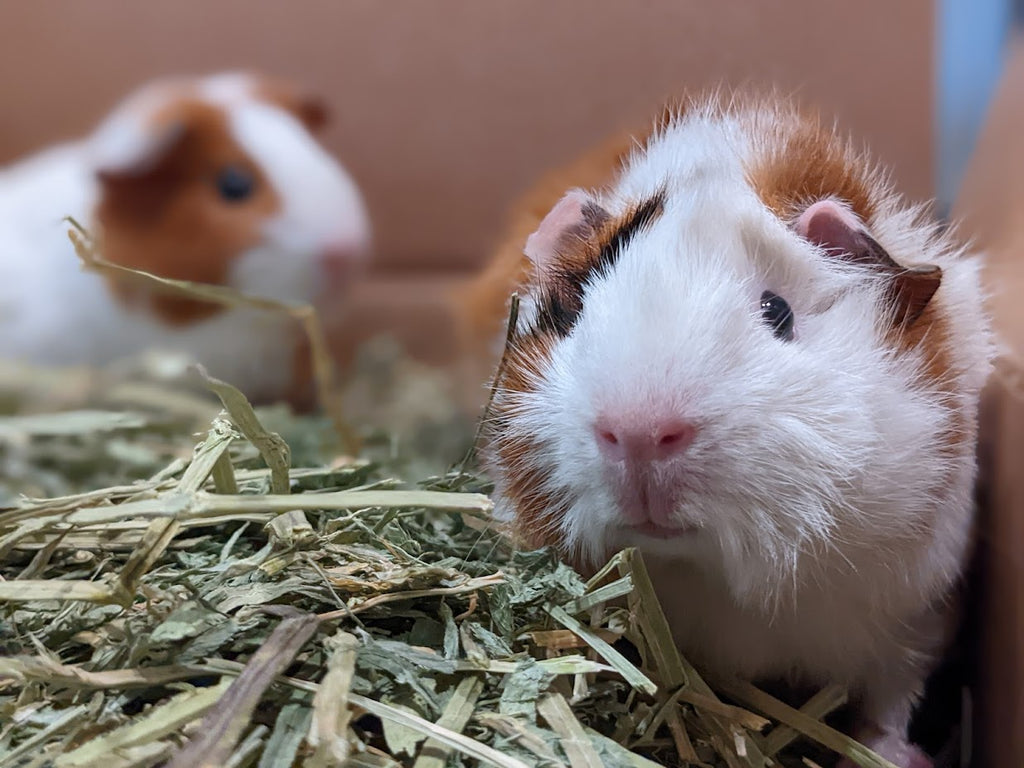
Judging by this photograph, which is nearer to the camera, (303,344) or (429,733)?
(429,733)

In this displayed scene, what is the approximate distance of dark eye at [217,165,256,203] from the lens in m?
1.90

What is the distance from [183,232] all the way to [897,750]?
1.64 metres

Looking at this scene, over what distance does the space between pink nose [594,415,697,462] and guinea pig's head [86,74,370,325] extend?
52.4 inches

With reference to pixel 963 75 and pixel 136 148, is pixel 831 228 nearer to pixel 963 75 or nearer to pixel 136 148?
pixel 963 75

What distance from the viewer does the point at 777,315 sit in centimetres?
82

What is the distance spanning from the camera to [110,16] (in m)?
2.13

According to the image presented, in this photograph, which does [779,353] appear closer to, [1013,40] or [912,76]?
[912,76]

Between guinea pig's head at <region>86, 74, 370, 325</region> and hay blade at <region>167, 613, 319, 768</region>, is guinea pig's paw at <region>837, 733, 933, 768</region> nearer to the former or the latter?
hay blade at <region>167, 613, 319, 768</region>

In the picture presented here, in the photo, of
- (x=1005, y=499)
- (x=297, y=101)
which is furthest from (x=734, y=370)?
(x=297, y=101)

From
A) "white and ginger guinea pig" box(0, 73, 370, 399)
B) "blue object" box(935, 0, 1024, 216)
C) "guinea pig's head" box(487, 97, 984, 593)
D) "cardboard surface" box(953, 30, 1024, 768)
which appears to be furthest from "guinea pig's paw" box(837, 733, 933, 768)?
"white and ginger guinea pig" box(0, 73, 370, 399)

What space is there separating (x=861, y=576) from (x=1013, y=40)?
1.44m

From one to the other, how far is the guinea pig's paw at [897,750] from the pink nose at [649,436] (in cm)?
50

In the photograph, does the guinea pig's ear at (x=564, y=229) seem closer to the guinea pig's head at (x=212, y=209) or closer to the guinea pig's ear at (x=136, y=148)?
the guinea pig's head at (x=212, y=209)

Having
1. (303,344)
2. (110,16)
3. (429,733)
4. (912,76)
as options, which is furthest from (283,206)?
(429,733)
